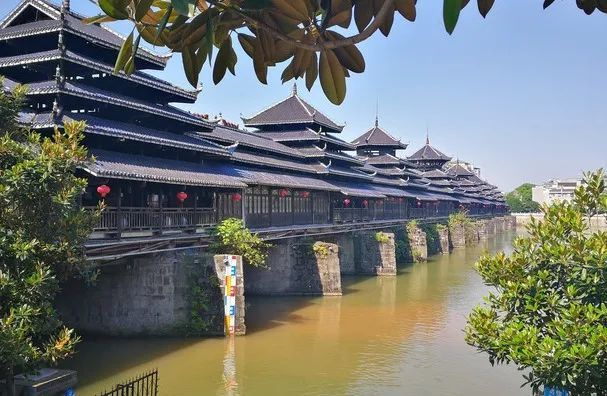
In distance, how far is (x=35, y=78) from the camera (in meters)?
17.1

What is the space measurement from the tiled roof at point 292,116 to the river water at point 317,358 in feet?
45.5

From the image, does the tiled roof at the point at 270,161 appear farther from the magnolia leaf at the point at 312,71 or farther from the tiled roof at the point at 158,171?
the magnolia leaf at the point at 312,71

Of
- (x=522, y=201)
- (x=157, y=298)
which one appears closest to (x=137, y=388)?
(x=157, y=298)

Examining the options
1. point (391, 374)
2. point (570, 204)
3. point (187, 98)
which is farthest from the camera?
point (187, 98)

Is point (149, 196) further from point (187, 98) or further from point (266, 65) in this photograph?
point (266, 65)

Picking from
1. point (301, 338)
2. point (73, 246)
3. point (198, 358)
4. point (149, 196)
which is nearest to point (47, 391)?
point (73, 246)

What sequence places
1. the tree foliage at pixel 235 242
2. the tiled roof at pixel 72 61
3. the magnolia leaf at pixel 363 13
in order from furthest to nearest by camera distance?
the tree foliage at pixel 235 242, the tiled roof at pixel 72 61, the magnolia leaf at pixel 363 13

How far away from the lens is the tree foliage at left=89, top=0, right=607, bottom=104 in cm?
203

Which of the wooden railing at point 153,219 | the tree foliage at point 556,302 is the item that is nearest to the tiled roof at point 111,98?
the wooden railing at point 153,219

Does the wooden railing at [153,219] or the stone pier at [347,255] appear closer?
the wooden railing at [153,219]

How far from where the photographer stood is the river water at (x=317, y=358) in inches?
544

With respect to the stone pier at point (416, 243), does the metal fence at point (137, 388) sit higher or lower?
lower

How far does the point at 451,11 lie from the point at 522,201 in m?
135

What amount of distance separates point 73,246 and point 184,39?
755 centimetres
